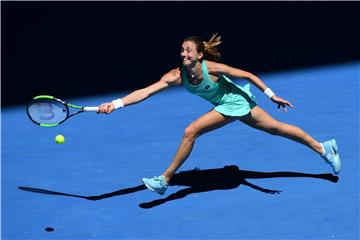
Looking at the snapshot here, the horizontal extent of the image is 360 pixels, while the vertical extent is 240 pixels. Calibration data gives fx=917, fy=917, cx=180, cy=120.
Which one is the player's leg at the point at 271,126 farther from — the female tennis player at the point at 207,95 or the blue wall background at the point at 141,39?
the blue wall background at the point at 141,39

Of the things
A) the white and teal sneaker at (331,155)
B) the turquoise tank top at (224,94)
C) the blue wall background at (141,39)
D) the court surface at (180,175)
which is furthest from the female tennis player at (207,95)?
the blue wall background at (141,39)

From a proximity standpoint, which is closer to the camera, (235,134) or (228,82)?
(228,82)

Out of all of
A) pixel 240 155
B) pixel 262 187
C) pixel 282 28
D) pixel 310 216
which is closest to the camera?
pixel 310 216

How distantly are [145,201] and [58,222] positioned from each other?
0.86 metres

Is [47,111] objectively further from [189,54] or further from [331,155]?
[331,155]

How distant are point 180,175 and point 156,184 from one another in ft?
2.35

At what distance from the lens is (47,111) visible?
28.0 ft

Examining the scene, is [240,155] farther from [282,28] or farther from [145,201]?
[282,28]

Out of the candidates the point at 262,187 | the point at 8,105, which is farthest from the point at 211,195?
the point at 8,105

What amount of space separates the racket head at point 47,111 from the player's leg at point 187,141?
3.25 ft

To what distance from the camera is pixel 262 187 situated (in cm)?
877

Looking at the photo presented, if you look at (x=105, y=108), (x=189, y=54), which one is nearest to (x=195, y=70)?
(x=189, y=54)

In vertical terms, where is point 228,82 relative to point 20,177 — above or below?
above

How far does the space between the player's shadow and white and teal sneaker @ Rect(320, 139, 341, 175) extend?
0.15 meters
